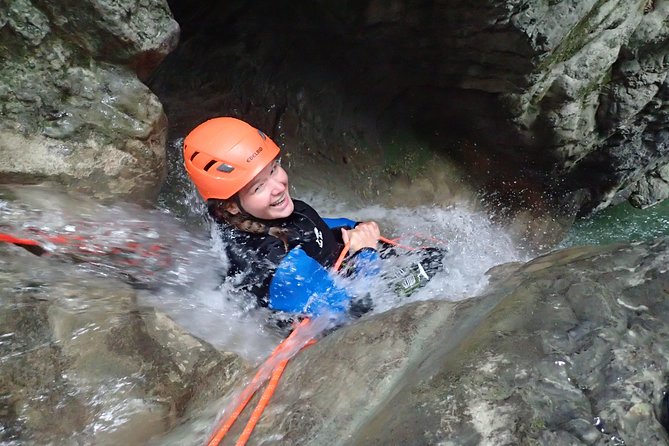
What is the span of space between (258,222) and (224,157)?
377mm

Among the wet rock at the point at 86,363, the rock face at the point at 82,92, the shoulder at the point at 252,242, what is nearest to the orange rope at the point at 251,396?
the wet rock at the point at 86,363

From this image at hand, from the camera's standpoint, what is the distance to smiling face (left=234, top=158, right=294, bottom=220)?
2611 mm

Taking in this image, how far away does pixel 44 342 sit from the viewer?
210 centimetres

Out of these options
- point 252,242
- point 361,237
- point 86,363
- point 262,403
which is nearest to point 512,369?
point 262,403

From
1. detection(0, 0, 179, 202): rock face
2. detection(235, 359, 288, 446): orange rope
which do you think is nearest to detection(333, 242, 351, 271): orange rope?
detection(235, 359, 288, 446): orange rope

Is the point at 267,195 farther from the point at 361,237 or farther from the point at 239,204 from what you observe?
the point at 361,237

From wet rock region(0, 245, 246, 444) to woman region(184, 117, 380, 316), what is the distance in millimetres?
422

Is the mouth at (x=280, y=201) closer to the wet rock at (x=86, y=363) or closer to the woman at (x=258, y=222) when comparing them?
the woman at (x=258, y=222)

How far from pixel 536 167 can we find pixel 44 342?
159 inches

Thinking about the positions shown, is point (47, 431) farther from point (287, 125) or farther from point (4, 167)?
point (287, 125)

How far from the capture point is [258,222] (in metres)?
2.68

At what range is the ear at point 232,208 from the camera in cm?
266

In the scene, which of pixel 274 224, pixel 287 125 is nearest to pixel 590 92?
pixel 287 125

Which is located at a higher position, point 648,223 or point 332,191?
point 648,223
